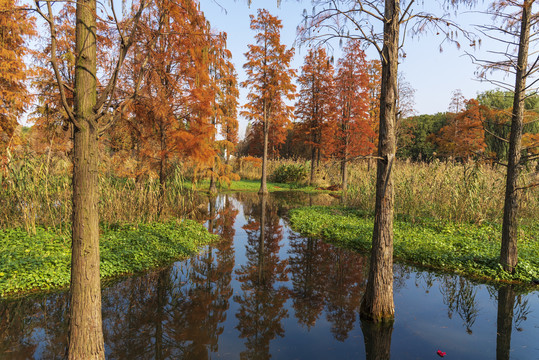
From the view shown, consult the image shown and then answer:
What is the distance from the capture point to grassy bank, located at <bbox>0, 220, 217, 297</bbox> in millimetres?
5359

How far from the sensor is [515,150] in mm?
6051

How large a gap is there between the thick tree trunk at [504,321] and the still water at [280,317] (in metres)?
0.02

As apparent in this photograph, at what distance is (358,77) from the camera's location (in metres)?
20.0

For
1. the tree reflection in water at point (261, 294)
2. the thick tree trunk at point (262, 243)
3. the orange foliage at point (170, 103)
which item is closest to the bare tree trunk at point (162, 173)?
the orange foliage at point (170, 103)

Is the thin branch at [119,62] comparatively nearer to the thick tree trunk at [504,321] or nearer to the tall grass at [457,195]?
the thick tree trunk at [504,321]

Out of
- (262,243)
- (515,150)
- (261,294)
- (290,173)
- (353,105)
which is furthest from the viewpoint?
(290,173)

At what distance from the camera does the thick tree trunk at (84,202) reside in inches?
111

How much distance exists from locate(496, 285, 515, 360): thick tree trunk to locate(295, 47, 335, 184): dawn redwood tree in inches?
670

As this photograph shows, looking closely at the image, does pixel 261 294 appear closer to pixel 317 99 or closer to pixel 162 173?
pixel 162 173

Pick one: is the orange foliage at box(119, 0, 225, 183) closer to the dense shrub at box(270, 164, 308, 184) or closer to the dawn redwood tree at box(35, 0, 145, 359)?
the dawn redwood tree at box(35, 0, 145, 359)

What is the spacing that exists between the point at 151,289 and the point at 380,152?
4603 millimetres

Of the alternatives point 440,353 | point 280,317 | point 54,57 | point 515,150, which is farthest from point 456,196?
point 54,57

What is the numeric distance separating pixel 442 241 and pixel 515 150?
2897 millimetres

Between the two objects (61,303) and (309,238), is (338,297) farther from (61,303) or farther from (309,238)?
(61,303)
